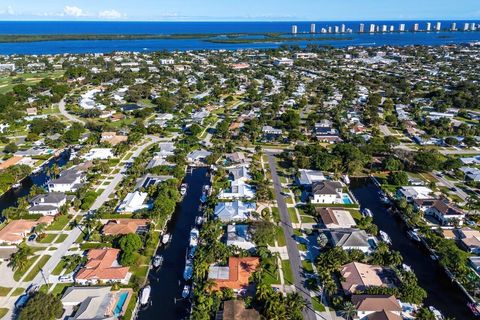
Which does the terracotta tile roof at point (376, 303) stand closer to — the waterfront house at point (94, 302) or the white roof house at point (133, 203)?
the waterfront house at point (94, 302)

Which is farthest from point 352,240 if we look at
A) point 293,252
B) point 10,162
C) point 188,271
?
point 10,162

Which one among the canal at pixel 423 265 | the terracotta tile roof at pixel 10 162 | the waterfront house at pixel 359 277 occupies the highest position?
the terracotta tile roof at pixel 10 162

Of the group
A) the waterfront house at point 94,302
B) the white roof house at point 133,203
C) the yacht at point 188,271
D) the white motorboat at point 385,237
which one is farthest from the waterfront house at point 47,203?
the white motorboat at point 385,237

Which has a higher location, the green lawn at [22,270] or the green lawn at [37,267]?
the green lawn at [22,270]

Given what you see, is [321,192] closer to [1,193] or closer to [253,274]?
[253,274]

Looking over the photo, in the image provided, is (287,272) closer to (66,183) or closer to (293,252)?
(293,252)

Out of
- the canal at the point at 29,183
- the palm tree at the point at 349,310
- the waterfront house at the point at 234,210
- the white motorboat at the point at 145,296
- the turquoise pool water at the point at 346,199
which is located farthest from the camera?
the canal at the point at 29,183

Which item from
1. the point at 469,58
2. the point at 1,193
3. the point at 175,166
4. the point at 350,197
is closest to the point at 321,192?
the point at 350,197
